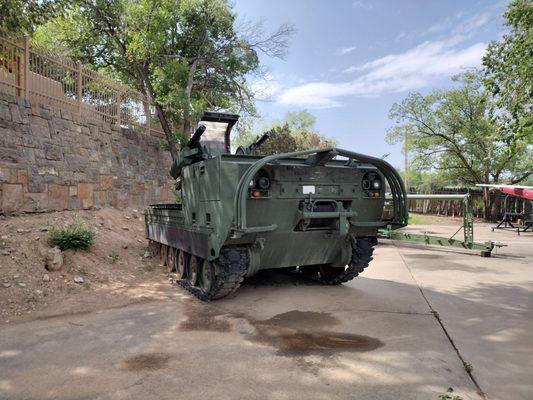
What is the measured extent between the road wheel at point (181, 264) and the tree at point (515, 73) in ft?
17.7

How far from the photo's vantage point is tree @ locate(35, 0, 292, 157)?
12.5 meters

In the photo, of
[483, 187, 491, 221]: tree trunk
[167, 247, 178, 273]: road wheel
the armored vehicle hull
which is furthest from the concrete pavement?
[483, 187, 491, 221]: tree trunk

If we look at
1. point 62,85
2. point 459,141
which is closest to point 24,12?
point 62,85

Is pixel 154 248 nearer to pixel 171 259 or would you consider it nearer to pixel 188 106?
pixel 171 259

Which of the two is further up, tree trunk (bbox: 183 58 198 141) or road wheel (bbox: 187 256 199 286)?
tree trunk (bbox: 183 58 198 141)

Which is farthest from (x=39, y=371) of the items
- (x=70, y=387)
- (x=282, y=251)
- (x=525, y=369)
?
(x=525, y=369)

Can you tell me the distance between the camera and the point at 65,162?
356 inches

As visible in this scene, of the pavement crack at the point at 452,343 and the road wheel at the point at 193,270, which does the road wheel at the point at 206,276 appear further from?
the pavement crack at the point at 452,343

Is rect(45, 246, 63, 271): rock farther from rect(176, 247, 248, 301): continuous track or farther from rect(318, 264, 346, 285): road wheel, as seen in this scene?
rect(318, 264, 346, 285): road wheel

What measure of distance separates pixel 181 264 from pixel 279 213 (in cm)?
265

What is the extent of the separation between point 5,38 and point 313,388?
8.19 meters

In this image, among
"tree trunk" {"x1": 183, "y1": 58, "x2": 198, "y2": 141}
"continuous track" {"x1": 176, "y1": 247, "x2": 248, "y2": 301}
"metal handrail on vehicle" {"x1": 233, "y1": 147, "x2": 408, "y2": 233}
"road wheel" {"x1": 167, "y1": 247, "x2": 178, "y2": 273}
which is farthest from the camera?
"tree trunk" {"x1": 183, "y1": 58, "x2": 198, "y2": 141}

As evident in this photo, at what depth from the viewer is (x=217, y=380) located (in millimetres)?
3184

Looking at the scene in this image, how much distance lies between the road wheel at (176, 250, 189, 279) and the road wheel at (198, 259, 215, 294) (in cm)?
83
